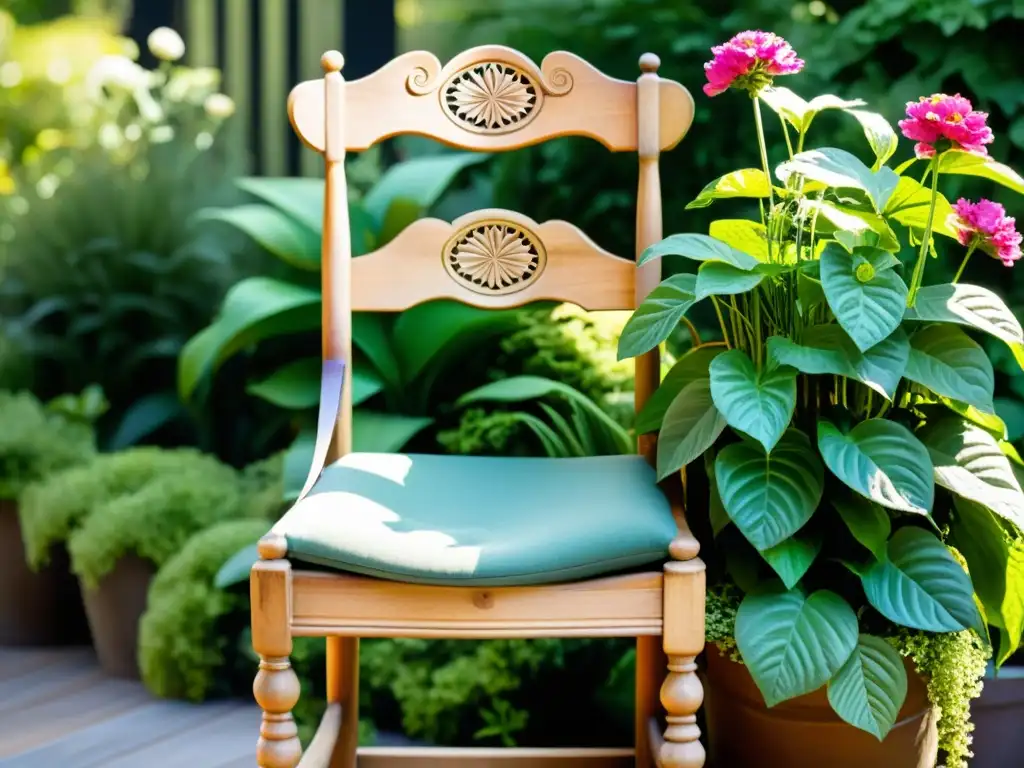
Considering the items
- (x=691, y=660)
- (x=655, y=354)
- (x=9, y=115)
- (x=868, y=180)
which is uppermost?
(x=9, y=115)

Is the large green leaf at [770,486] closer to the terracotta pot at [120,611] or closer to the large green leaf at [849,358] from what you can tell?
the large green leaf at [849,358]

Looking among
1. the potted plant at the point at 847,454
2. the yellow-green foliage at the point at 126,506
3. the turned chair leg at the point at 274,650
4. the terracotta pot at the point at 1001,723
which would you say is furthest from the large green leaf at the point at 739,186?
the yellow-green foliage at the point at 126,506

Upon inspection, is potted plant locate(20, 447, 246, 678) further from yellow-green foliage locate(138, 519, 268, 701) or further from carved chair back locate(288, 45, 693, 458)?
carved chair back locate(288, 45, 693, 458)

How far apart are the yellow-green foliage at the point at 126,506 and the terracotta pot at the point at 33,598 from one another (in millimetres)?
68

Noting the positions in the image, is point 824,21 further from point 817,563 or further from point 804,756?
point 804,756

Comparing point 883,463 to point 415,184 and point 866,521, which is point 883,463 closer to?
point 866,521

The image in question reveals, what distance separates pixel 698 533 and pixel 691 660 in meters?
0.25

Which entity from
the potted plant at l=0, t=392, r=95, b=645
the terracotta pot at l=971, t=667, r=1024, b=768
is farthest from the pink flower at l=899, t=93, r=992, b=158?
the potted plant at l=0, t=392, r=95, b=645

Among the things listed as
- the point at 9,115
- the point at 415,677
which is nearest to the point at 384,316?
the point at 415,677

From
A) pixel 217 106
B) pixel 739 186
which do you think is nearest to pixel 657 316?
pixel 739 186

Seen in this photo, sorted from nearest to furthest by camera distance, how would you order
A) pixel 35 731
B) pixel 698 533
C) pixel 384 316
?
pixel 698 533 → pixel 35 731 → pixel 384 316

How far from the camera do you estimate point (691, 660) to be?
121 cm

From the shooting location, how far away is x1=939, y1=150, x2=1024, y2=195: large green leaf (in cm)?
128

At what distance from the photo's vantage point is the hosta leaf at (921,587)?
1.23m
